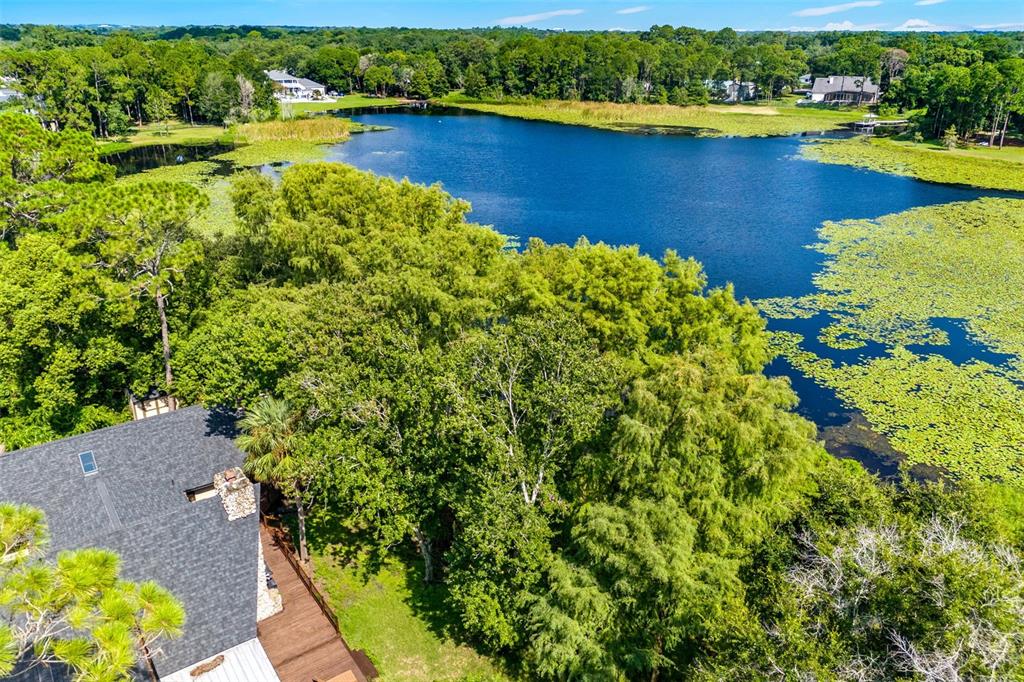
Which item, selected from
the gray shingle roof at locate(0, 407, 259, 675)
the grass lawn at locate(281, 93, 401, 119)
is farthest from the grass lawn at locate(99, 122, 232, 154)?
the gray shingle roof at locate(0, 407, 259, 675)

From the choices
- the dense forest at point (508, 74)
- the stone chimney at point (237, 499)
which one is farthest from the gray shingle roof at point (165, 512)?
the dense forest at point (508, 74)

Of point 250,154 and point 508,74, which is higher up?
point 508,74

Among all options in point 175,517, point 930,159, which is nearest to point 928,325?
point 175,517

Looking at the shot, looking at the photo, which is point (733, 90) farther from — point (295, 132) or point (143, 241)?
point (143, 241)

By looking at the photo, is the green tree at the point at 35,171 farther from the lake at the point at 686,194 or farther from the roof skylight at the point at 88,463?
the lake at the point at 686,194

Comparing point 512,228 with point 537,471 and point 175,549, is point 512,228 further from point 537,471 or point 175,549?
point 175,549

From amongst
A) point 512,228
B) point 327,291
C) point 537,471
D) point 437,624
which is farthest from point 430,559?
point 512,228
